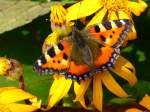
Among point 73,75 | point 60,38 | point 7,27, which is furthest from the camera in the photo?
point 7,27

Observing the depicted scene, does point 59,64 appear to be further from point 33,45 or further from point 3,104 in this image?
point 33,45

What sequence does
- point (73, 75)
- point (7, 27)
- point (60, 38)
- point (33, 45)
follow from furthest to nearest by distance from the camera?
point (33, 45)
point (7, 27)
point (60, 38)
point (73, 75)

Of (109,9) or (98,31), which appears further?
(109,9)

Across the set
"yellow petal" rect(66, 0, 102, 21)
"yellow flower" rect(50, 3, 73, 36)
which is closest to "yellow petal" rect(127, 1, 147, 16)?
"yellow petal" rect(66, 0, 102, 21)

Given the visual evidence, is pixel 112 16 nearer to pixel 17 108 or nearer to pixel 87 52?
pixel 87 52

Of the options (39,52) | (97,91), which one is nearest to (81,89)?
(97,91)

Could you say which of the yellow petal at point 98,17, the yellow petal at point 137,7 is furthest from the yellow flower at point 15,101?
the yellow petal at point 137,7

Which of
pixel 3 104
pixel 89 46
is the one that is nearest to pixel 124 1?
pixel 89 46
